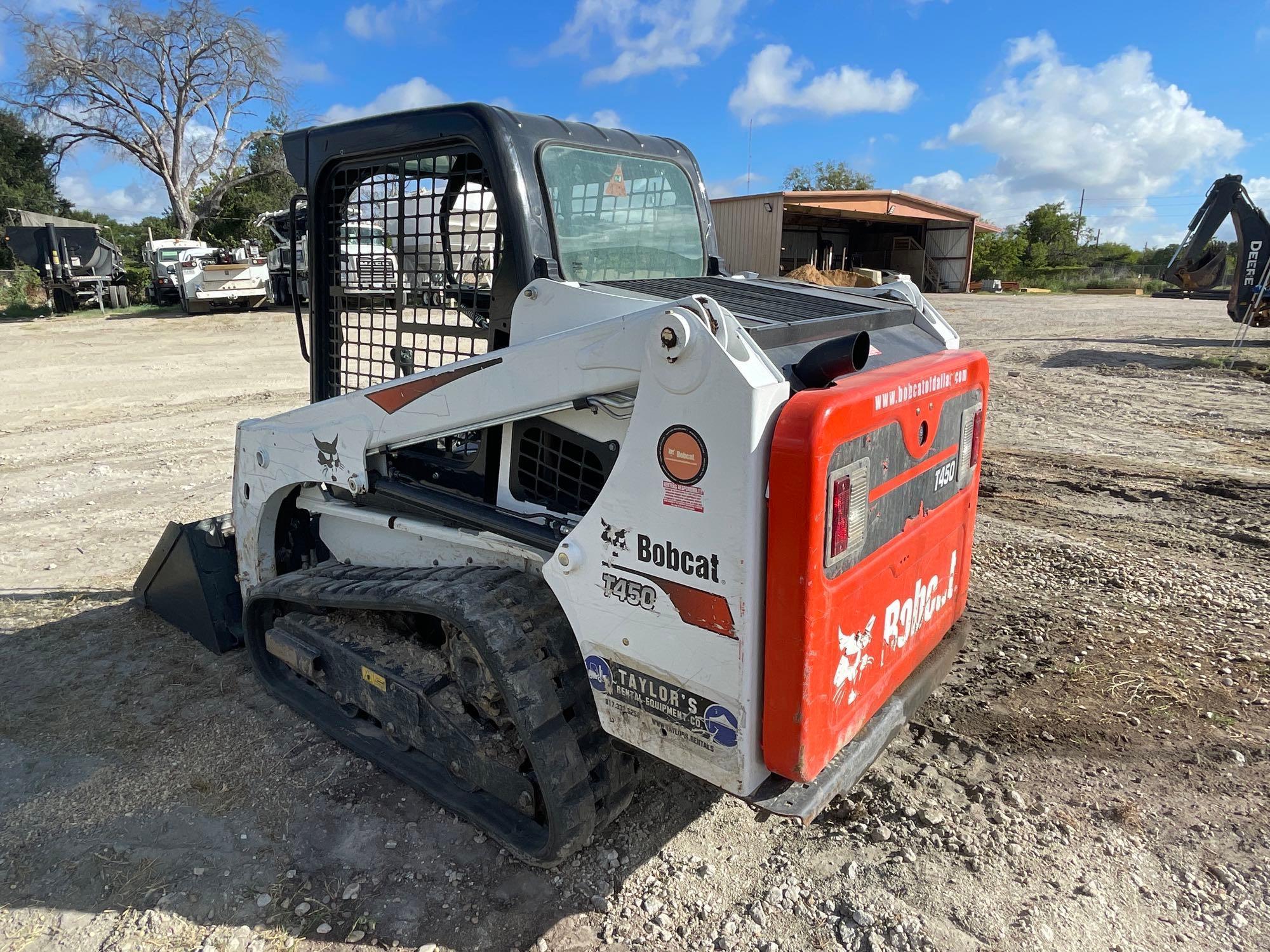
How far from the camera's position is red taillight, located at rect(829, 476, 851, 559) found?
194 cm

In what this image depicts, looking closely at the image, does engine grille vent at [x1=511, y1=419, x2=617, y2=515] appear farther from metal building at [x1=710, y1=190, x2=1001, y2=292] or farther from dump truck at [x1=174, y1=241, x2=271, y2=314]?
metal building at [x1=710, y1=190, x2=1001, y2=292]

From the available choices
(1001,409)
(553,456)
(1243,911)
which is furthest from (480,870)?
(1001,409)

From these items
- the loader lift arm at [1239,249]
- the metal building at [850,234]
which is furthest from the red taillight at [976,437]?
the metal building at [850,234]

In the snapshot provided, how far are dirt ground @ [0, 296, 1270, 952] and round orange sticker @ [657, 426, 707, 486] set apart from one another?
131 centimetres

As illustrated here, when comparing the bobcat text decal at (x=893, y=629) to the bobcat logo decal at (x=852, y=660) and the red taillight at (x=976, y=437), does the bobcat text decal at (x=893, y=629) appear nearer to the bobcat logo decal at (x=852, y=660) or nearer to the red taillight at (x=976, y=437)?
the bobcat logo decal at (x=852, y=660)

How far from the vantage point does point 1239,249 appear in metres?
14.8

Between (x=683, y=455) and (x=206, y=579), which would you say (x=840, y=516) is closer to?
(x=683, y=455)

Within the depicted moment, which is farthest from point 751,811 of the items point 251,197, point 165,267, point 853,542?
point 251,197

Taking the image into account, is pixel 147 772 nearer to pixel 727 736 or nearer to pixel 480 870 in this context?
pixel 480 870

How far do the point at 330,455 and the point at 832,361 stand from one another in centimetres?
194

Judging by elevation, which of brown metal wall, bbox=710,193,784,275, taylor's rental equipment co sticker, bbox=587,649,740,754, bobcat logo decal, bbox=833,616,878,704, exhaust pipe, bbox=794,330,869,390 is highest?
brown metal wall, bbox=710,193,784,275

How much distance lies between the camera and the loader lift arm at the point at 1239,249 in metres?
14.4

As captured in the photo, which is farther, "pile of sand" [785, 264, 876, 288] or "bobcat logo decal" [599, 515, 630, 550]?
"pile of sand" [785, 264, 876, 288]

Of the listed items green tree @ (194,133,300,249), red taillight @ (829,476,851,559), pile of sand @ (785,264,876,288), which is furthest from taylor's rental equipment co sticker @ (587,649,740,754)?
green tree @ (194,133,300,249)
